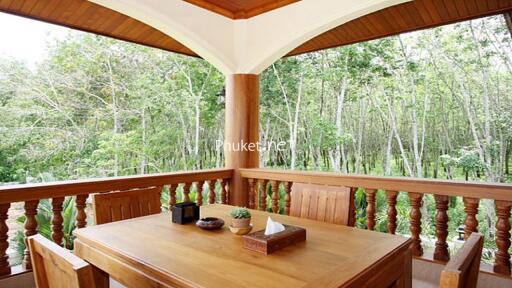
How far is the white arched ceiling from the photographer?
3.27 metres

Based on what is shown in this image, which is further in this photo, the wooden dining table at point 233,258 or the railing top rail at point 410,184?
the railing top rail at point 410,184

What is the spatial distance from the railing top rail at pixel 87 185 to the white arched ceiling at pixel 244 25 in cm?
147

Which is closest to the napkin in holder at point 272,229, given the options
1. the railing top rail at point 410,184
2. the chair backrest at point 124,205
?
the chair backrest at point 124,205

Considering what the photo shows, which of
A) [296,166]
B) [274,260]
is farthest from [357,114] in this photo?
[274,260]

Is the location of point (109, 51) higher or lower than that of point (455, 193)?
higher

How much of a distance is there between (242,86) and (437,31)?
5.26 m

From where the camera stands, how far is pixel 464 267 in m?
0.87

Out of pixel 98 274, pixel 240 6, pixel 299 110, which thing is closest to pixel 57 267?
pixel 98 274

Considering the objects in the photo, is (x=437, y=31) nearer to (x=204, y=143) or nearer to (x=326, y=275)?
(x=204, y=143)

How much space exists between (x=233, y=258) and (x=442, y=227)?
205 cm

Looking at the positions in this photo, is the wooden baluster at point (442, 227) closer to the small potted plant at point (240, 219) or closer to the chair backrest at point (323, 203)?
the chair backrest at point (323, 203)

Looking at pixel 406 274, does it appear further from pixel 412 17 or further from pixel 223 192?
pixel 412 17

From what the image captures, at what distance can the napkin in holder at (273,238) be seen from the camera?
1.46m

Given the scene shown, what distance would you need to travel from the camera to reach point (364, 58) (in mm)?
7871
